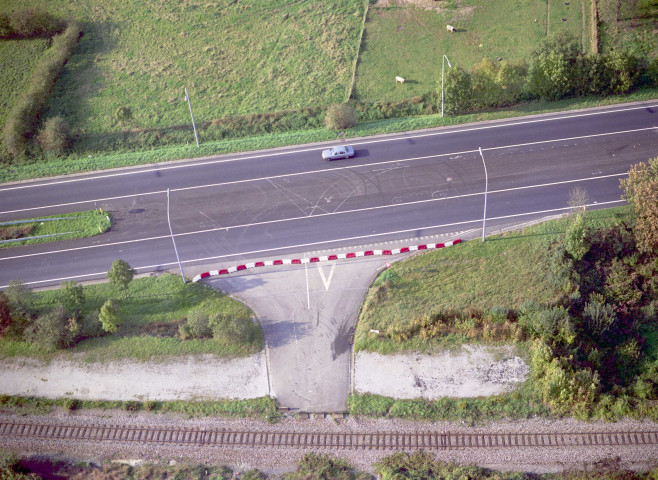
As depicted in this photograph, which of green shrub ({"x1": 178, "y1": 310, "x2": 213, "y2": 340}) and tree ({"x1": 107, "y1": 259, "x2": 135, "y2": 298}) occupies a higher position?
tree ({"x1": 107, "y1": 259, "x2": 135, "y2": 298})

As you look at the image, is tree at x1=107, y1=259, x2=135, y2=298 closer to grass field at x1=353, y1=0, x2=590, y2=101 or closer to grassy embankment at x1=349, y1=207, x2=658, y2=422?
grassy embankment at x1=349, y1=207, x2=658, y2=422

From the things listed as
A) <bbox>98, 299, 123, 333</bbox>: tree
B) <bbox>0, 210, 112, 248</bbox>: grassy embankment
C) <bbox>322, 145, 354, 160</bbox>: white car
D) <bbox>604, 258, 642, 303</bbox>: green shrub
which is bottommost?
<bbox>604, 258, 642, 303</bbox>: green shrub

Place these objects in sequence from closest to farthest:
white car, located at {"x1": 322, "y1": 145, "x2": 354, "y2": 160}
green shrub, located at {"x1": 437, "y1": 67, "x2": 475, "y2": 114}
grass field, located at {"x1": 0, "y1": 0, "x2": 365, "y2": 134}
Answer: white car, located at {"x1": 322, "y1": 145, "x2": 354, "y2": 160}, green shrub, located at {"x1": 437, "y1": 67, "x2": 475, "y2": 114}, grass field, located at {"x1": 0, "y1": 0, "x2": 365, "y2": 134}

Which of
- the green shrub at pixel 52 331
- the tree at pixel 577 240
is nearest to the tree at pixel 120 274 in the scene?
the green shrub at pixel 52 331

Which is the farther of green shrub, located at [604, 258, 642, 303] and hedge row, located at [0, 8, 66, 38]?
hedge row, located at [0, 8, 66, 38]

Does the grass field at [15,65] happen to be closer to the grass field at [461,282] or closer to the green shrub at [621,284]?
the grass field at [461,282]

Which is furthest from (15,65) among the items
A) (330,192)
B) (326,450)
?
(326,450)

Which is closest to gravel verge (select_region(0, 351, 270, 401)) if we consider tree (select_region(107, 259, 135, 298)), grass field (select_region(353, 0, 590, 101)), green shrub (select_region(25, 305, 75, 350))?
green shrub (select_region(25, 305, 75, 350))

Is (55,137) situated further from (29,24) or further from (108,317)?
(108,317)
